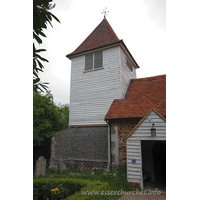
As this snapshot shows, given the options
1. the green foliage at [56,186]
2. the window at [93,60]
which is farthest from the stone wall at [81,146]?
the window at [93,60]

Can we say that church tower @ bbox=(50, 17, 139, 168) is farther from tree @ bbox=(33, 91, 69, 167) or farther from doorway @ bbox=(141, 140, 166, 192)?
doorway @ bbox=(141, 140, 166, 192)

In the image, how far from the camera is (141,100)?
32.3ft

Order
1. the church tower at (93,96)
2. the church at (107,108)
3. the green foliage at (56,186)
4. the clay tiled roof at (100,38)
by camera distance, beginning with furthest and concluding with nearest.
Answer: the clay tiled roof at (100,38)
the church tower at (93,96)
the church at (107,108)
the green foliage at (56,186)

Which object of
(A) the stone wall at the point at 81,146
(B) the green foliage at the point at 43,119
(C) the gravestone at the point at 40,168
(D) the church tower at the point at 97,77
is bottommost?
(C) the gravestone at the point at 40,168

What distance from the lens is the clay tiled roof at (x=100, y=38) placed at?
40.3 ft

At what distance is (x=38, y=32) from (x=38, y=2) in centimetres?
63

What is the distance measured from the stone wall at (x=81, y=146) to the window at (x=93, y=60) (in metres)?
4.77

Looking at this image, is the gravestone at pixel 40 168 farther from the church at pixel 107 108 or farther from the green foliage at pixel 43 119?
the green foliage at pixel 43 119

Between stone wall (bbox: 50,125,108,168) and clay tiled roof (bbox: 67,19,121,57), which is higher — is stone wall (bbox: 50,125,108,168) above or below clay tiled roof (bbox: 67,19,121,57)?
below

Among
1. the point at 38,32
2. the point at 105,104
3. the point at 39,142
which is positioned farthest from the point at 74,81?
the point at 38,32

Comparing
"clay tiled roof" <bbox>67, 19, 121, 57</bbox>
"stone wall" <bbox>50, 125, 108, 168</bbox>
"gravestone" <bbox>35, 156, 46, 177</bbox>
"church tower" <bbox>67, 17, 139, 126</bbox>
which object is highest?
"clay tiled roof" <bbox>67, 19, 121, 57</bbox>

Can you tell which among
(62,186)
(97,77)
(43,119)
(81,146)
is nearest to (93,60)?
(97,77)

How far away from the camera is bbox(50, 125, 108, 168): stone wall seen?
387 inches

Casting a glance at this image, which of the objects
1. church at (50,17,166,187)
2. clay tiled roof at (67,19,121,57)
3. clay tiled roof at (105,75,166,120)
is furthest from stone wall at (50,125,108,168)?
clay tiled roof at (67,19,121,57)
